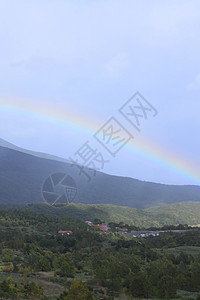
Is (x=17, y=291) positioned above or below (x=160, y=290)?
below

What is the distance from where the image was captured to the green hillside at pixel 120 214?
108 meters

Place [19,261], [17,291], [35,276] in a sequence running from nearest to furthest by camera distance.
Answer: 1. [17,291]
2. [35,276]
3. [19,261]

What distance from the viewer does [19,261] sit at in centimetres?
3703

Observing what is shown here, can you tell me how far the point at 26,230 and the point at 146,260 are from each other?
33030mm

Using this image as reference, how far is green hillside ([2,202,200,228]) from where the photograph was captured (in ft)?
355

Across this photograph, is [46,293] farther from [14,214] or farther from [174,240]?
[14,214]

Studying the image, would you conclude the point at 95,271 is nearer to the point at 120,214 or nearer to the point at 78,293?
the point at 78,293

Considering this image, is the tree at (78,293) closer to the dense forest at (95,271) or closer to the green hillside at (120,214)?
the dense forest at (95,271)

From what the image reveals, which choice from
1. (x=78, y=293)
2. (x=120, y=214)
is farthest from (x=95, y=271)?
(x=120, y=214)

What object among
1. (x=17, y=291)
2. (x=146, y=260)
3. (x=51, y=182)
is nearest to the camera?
(x=17, y=291)

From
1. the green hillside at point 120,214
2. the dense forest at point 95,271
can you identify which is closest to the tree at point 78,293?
the dense forest at point 95,271

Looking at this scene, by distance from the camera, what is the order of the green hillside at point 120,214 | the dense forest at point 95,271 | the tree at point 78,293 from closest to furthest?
the tree at point 78,293
the dense forest at point 95,271
the green hillside at point 120,214

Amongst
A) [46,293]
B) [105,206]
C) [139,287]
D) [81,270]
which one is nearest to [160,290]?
[139,287]

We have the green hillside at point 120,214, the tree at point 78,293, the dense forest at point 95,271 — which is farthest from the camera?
the green hillside at point 120,214
